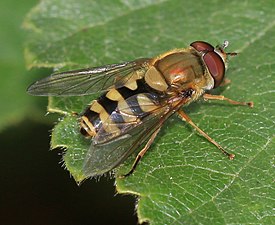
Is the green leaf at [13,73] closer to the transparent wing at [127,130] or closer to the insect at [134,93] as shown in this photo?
the insect at [134,93]

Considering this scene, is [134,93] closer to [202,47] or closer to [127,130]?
[127,130]

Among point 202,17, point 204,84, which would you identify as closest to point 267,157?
point 204,84

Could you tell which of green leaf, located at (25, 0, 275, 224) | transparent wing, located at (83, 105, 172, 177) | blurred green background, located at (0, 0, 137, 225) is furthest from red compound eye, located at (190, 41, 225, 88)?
blurred green background, located at (0, 0, 137, 225)

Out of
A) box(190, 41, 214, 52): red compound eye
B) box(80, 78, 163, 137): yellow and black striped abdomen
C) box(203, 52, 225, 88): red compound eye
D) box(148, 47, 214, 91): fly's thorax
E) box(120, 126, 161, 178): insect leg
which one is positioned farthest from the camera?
box(190, 41, 214, 52): red compound eye

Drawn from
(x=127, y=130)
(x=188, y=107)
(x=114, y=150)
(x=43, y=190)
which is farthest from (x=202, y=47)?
(x=43, y=190)

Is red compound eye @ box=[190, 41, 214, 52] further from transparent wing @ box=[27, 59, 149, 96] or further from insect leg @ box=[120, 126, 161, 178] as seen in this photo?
insect leg @ box=[120, 126, 161, 178]

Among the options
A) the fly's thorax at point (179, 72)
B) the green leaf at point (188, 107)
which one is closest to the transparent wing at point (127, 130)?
the fly's thorax at point (179, 72)

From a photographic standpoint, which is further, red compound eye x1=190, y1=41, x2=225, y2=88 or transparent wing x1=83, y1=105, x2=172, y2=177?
red compound eye x1=190, y1=41, x2=225, y2=88
